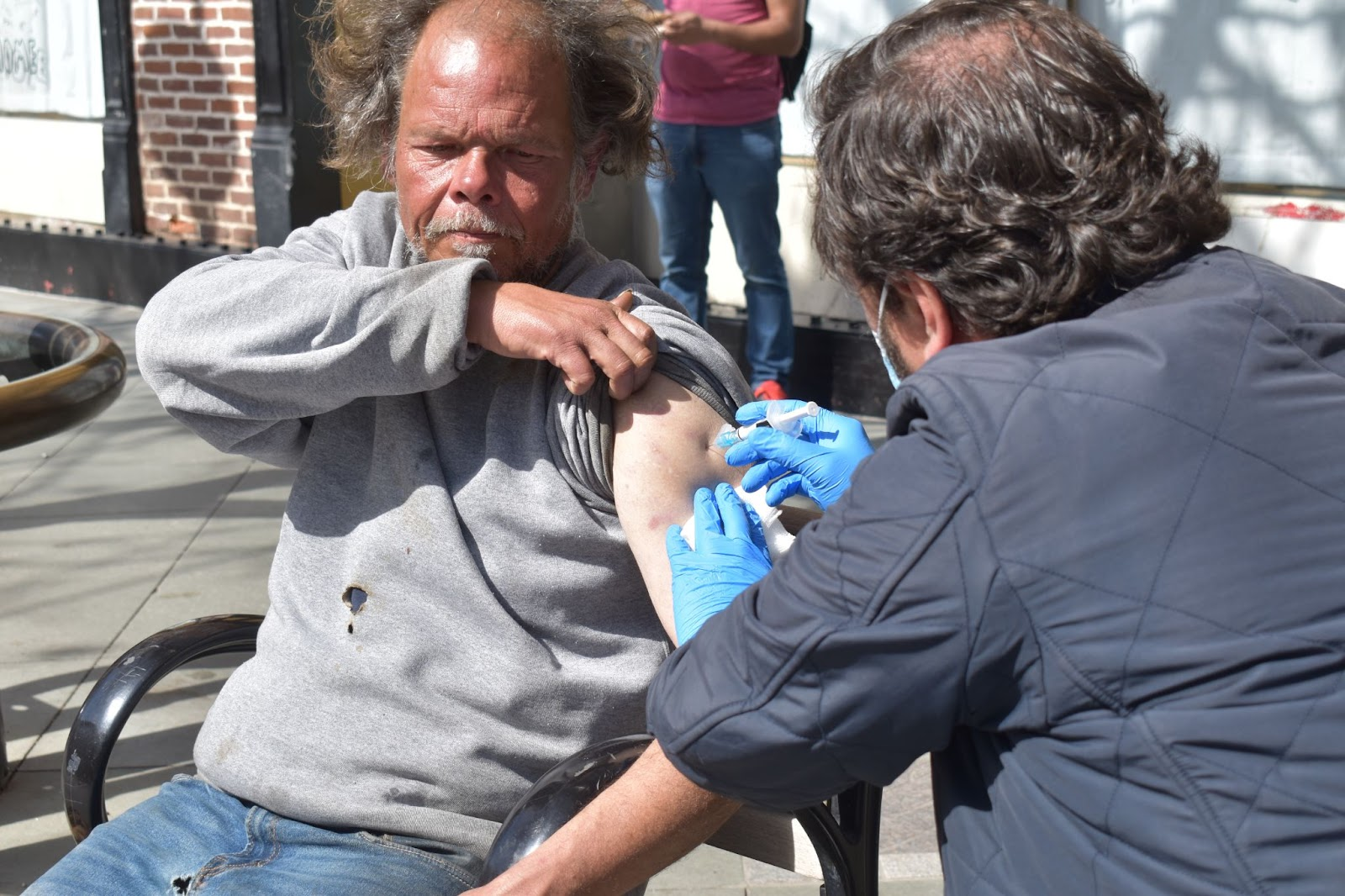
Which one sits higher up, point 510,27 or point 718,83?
point 510,27

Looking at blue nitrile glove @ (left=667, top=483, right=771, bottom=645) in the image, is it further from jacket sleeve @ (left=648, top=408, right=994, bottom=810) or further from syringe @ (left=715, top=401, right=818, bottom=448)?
jacket sleeve @ (left=648, top=408, right=994, bottom=810)

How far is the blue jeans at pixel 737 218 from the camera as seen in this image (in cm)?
499

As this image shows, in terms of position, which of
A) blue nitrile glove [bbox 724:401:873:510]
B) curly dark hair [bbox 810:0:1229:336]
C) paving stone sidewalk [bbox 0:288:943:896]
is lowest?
paving stone sidewalk [bbox 0:288:943:896]

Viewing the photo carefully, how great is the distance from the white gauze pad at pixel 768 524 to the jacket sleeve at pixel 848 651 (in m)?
0.41

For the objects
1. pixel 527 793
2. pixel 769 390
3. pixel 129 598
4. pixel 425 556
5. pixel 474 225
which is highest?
pixel 474 225

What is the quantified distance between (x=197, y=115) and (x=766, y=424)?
21.8ft

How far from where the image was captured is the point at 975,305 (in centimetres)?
129

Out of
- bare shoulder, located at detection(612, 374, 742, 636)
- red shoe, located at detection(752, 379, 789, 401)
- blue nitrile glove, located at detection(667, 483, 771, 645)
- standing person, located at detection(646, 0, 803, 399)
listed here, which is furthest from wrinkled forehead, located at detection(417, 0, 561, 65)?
red shoe, located at detection(752, 379, 789, 401)

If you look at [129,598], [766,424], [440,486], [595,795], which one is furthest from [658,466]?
[129,598]

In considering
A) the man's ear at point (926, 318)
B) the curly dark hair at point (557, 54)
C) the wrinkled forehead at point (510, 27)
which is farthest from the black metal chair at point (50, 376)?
the man's ear at point (926, 318)

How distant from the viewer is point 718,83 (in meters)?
4.88

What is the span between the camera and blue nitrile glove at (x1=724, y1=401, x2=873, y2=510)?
5.44 feet

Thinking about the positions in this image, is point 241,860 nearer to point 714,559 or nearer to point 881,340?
point 714,559

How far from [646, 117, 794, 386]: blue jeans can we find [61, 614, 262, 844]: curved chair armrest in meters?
3.16
